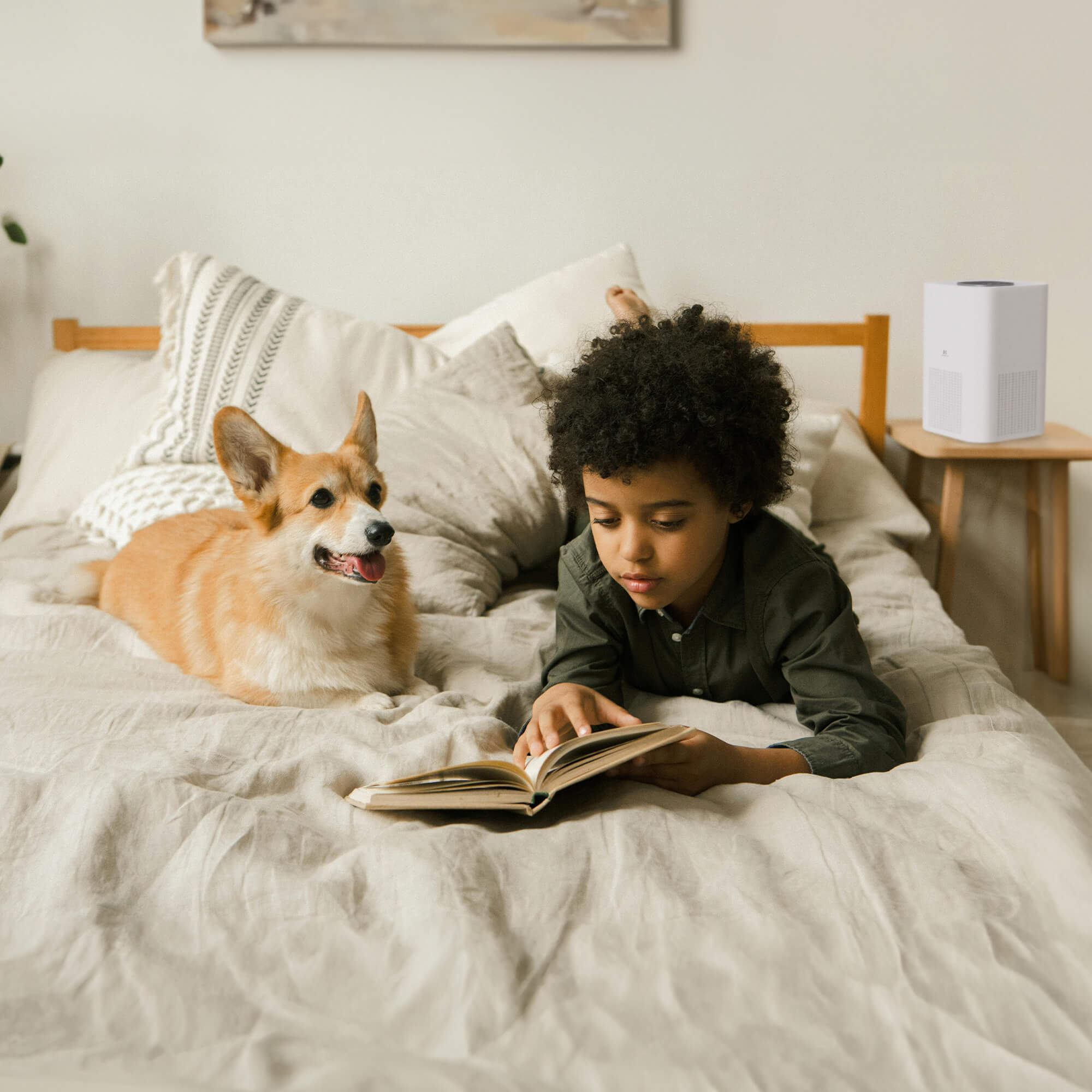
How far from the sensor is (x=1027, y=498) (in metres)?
2.33

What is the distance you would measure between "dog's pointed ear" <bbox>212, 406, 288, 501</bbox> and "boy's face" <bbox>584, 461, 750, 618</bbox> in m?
0.38

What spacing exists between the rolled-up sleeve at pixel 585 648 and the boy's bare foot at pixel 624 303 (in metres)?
0.91

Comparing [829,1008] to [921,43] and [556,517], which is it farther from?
[921,43]

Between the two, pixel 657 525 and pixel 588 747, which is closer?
pixel 588 747

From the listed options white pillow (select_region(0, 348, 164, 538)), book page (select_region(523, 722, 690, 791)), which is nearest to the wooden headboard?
white pillow (select_region(0, 348, 164, 538))

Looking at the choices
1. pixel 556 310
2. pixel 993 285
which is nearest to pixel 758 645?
pixel 556 310

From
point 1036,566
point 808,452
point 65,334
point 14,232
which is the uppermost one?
point 14,232

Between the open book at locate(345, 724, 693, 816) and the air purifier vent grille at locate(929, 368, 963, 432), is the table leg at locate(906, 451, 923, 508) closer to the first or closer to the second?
the air purifier vent grille at locate(929, 368, 963, 432)

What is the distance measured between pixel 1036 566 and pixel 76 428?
2.20 m

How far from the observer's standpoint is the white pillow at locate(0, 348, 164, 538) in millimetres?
2020

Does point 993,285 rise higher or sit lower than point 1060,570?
higher

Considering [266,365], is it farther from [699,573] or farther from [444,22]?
[699,573]

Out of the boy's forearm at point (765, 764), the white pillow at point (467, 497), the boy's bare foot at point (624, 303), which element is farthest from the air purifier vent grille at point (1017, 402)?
the boy's forearm at point (765, 764)

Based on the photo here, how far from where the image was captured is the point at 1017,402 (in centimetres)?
205
